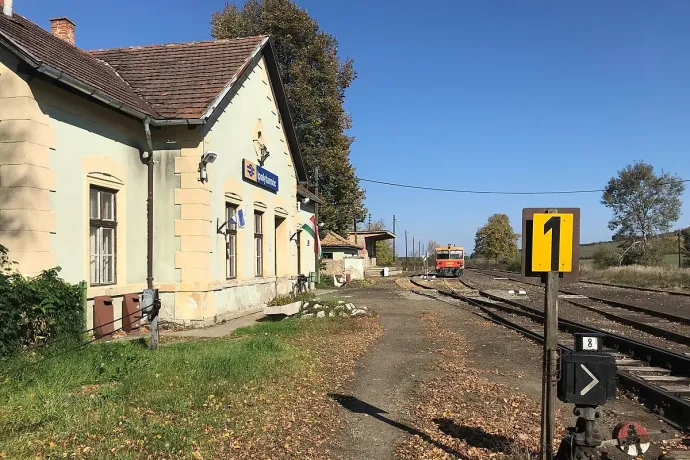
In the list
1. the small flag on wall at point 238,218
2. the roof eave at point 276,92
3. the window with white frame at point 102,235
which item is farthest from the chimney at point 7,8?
the small flag on wall at point 238,218

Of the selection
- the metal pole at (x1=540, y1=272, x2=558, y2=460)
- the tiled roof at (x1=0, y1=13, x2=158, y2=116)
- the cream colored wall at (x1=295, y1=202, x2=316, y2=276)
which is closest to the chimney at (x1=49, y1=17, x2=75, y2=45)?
the tiled roof at (x1=0, y1=13, x2=158, y2=116)

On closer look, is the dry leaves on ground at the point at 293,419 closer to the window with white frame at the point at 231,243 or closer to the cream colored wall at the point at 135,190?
the cream colored wall at the point at 135,190

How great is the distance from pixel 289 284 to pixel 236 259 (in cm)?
524

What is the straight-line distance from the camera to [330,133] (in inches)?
1406

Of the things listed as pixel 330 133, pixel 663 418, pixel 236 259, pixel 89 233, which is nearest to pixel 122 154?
pixel 89 233

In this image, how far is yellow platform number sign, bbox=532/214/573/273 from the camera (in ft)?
13.5

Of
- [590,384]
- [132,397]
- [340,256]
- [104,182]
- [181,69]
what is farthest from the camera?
[340,256]

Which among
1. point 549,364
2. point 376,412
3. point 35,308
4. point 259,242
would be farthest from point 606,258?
point 549,364

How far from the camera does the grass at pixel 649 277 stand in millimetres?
31797

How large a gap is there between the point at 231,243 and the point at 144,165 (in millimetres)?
3408

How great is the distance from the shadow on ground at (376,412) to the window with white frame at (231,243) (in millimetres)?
8325

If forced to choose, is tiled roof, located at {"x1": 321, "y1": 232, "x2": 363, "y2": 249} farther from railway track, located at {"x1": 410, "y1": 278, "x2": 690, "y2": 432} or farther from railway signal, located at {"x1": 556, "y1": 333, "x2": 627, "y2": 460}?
railway signal, located at {"x1": 556, "y1": 333, "x2": 627, "y2": 460}

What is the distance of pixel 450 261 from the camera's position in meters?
52.0

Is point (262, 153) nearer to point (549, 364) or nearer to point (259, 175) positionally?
point (259, 175)
